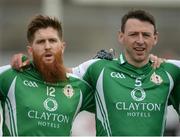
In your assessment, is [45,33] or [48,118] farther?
[45,33]

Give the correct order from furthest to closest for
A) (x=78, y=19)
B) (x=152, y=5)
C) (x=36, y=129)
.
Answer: (x=78, y=19)
(x=152, y=5)
(x=36, y=129)

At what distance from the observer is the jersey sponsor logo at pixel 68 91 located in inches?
362

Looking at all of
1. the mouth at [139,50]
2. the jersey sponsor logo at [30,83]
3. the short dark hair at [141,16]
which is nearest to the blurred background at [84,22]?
the short dark hair at [141,16]

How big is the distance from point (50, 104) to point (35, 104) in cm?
15

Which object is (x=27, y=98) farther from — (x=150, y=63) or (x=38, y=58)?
(x=150, y=63)

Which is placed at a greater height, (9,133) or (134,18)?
(134,18)

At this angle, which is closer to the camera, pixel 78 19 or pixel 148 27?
pixel 148 27

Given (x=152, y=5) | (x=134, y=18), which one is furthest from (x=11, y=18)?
(x=134, y=18)

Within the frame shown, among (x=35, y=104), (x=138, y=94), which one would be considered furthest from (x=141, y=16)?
(x=35, y=104)

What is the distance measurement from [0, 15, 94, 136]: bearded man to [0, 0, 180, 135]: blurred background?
1125 cm

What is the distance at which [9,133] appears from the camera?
9.03m

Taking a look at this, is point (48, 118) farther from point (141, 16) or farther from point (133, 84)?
point (141, 16)

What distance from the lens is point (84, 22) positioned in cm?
2445

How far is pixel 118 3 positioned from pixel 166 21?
1269 mm
